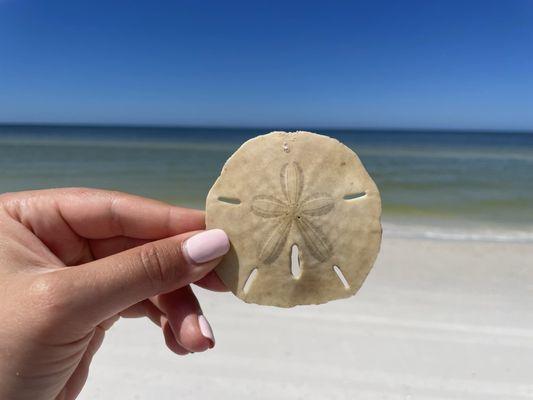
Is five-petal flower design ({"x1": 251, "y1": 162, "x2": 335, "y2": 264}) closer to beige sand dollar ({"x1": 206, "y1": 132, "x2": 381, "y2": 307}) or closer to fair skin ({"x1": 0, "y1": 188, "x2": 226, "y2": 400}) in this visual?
beige sand dollar ({"x1": 206, "y1": 132, "x2": 381, "y2": 307})

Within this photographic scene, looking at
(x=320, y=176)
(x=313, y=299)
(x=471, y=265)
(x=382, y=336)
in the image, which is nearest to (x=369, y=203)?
(x=320, y=176)

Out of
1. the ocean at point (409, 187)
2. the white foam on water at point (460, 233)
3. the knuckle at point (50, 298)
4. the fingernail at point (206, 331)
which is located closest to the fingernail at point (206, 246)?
the fingernail at point (206, 331)

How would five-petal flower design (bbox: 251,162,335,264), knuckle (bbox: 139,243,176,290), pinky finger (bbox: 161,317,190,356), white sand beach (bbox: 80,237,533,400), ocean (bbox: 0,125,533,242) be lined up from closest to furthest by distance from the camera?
knuckle (bbox: 139,243,176,290) < five-petal flower design (bbox: 251,162,335,264) < pinky finger (bbox: 161,317,190,356) < white sand beach (bbox: 80,237,533,400) < ocean (bbox: 0,125,533,242)

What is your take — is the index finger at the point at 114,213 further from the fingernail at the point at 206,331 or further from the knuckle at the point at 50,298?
the knuckle at the point at 50,298

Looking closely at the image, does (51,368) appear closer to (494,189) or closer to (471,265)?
(471,265)

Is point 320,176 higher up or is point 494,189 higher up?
point 320,176

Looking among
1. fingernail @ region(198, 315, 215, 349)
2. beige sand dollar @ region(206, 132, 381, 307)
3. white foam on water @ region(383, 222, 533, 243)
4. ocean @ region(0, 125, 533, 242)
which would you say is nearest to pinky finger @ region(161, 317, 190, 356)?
fingernail @ region(198, 315, 215, 349)

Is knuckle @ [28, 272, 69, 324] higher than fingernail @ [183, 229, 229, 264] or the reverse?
the reverse

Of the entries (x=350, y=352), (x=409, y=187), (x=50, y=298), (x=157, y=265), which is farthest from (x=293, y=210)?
(x=409, y=187)
